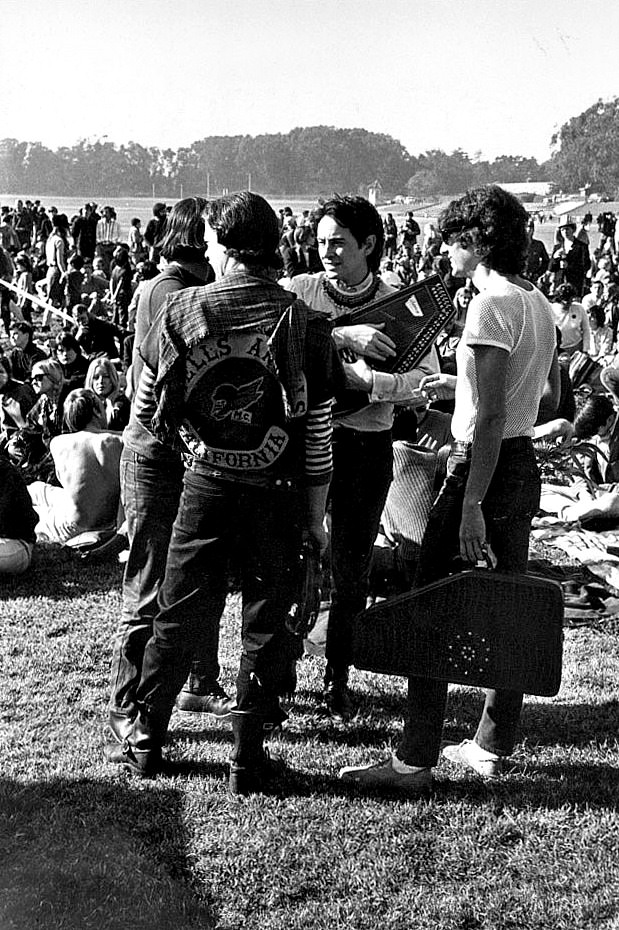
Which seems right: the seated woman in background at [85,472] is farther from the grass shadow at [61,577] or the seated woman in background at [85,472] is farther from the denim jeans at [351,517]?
the denim jeans at [351,517]

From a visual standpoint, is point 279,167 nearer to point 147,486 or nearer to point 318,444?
point 147,486

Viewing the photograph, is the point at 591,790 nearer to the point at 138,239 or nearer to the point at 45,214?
the point at 138,239

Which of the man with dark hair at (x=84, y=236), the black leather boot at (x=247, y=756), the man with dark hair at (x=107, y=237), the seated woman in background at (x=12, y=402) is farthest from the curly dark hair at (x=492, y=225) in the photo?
the man with dark hair at (x=107, y=237)

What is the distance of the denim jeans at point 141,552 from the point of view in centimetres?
335

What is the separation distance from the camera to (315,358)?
2.88 m

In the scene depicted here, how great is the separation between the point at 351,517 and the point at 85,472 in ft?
8.24

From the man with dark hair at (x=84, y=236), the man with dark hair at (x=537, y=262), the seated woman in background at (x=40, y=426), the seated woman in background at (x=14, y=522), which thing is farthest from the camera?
the man with dark hair at (x=84, y=236)

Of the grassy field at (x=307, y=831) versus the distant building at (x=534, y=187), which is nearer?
the grassy field at (x=307, y=831)

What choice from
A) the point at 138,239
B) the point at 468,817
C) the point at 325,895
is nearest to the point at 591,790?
the point at 468,817

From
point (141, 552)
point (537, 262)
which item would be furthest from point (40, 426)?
point (537, 262)

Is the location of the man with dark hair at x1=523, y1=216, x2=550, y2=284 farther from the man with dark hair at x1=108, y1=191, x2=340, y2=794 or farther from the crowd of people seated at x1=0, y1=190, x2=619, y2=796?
the man with dark hair at x1=108, y1=191, x2=340, y2=794

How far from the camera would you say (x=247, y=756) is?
3.13 metres

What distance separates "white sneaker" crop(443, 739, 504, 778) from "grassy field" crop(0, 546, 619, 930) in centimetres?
5

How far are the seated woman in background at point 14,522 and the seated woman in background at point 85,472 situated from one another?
32 centimetres
